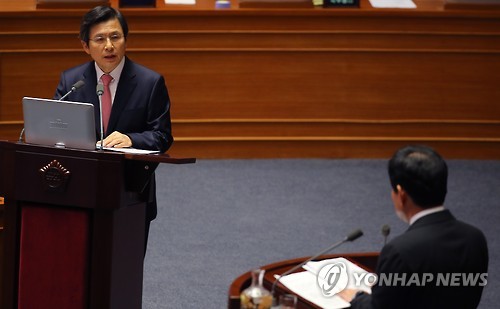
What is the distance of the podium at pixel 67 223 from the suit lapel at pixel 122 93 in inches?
15.8

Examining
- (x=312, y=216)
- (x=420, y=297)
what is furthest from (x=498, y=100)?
(x=420, y=297)

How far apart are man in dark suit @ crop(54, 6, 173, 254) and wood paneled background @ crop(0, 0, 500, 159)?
288 cm

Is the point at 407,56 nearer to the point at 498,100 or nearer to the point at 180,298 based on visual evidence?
the point at 498,100

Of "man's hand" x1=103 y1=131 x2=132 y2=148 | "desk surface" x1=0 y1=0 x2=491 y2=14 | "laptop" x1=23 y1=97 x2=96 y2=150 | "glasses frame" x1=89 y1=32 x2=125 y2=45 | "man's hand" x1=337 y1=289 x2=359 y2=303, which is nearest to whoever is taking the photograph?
"man's hand" x1=337 y1=289 x2=359 y2=303

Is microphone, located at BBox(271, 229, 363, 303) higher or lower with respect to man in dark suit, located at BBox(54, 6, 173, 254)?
lower

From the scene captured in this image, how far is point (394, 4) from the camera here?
6594 millimetres

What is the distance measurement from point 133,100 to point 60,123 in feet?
1.66

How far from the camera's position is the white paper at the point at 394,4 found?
655 cm

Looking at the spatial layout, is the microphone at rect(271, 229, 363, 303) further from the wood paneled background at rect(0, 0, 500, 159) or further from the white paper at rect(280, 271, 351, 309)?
the wood paneled background at rect(0, 0, 500, 159)

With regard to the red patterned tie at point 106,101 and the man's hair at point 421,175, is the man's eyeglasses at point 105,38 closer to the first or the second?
the red patterned tie at point 106,101

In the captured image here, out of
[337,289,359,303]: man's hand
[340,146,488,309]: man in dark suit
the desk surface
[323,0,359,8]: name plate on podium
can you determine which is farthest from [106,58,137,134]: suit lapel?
[323,0,359,8]: name plate on podium

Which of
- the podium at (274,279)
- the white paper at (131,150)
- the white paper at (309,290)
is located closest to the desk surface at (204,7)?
the white paper at (131,150)

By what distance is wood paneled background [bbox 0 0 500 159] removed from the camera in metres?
6.35

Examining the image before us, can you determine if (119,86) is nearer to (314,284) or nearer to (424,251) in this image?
(314,284)
